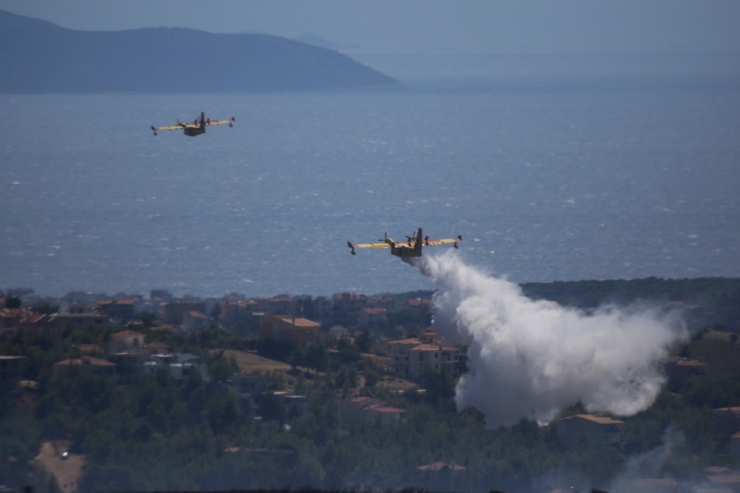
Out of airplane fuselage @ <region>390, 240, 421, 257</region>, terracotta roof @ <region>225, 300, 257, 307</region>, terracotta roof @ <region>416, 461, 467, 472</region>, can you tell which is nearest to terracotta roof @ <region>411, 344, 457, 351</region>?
terracotta roof @ <region>416, 461, 467, 472</region>

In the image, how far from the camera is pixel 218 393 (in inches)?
2849

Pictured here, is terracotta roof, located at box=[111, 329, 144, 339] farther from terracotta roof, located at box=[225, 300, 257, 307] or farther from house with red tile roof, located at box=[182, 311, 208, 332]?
terracotta roof, located at box=[225, 300, 257, 307]

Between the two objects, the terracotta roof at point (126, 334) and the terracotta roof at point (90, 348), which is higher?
the terracotta roof at point (126, 334)

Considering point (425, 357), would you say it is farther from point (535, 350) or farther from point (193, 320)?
point (193, 320)

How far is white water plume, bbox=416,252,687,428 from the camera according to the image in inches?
2498

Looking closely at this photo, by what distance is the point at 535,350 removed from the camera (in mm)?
62875

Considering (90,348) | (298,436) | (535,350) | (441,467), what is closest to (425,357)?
(298,436)

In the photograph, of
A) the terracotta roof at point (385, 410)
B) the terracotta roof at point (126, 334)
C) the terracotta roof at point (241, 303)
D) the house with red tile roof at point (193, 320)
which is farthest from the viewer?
the terracotta roof at point (241, 303)

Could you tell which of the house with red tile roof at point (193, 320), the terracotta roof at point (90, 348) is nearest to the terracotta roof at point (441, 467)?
the terracotta roof at point (90, 348)

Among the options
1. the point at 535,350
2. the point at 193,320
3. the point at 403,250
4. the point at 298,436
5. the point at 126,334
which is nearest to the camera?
the point at 403,250

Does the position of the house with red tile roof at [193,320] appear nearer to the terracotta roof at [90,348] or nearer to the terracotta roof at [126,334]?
the terracotta roof at [126,334]

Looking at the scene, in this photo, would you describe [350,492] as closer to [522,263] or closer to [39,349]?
[39,349]

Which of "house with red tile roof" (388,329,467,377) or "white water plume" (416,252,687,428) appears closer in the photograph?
"white water plume" (416,252,687,428)

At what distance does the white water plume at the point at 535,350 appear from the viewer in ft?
208
